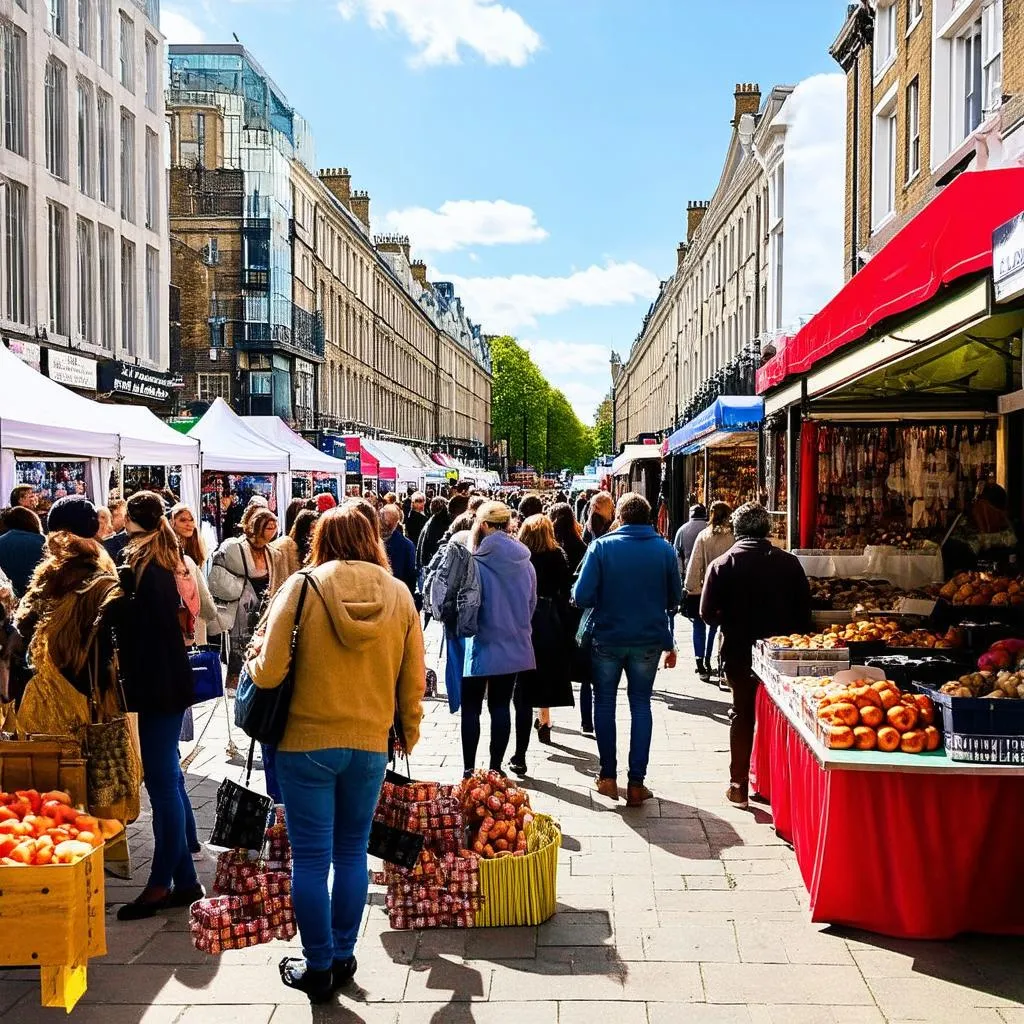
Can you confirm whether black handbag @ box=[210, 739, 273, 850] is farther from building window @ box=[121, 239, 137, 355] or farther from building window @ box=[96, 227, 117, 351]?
building window @ box=[121, 239, 137, 355]

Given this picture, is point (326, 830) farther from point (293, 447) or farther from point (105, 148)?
point (105, 148)

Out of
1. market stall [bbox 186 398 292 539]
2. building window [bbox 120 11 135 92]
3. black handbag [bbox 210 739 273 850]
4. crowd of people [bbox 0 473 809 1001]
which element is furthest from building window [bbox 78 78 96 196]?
black handbag [bbox 210 739 273 850]

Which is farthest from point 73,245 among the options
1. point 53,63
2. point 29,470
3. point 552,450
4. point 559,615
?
point 552,450

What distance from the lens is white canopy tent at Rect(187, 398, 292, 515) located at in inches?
632

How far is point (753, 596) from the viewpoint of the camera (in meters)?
6.71

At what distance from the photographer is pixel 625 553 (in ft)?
22.1

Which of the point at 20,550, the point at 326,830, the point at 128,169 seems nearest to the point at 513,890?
the point at 326,830

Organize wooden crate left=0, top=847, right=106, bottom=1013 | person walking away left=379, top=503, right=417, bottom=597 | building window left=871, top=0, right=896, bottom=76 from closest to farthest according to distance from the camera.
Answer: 1. wooden crate left=0, top=847, right=106, bottom=1013
2. person walking away left=379, top=503, right=417, bottom=597
3. building window left=871, top=0, right=896, bottom=76

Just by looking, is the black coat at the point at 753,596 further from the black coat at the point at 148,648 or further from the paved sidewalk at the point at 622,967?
the black coat at the point at 148,648

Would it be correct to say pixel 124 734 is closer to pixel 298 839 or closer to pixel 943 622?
pixel 298 839

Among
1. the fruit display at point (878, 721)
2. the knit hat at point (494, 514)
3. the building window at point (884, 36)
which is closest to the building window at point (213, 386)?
the building window at point (884, 36)

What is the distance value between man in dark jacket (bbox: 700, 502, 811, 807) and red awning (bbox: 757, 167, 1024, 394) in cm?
134

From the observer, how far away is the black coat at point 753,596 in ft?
22.0

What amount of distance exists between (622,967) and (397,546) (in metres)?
7.46
